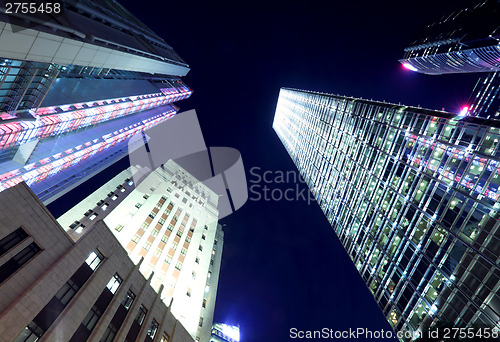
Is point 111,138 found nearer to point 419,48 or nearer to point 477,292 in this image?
point 477,292

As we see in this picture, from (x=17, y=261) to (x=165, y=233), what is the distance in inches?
1470

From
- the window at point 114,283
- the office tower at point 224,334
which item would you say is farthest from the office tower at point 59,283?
the office tower at point 224,334

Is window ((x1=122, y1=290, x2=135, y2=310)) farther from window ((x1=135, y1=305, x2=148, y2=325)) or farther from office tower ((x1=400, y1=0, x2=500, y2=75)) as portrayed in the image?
office tower ((x1=400, y1=0, x2=500, y2=75))

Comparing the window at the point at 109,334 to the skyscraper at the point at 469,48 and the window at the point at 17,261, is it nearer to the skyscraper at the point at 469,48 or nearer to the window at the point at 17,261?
the window at the point at 17,261

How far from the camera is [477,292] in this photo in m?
27.0

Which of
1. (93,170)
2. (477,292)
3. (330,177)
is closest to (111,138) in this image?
(93,170)

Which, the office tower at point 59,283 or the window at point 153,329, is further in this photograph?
the window at point 153,329

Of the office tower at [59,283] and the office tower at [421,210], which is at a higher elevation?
the office tower at [421,210]

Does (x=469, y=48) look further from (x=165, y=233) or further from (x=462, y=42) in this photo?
(x=165, y=233)

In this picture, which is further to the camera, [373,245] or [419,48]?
[419,48]

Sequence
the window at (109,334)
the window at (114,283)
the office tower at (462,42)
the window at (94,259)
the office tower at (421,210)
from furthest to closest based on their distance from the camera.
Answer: the office tower at (462,42), the office tower at (421,210), the window at (114,283), the window at (94,259), the window at (109,334)

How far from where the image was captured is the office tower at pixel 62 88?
76.8ft

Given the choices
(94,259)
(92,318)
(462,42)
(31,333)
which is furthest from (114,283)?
(462,42)

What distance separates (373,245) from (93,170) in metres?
63.6
